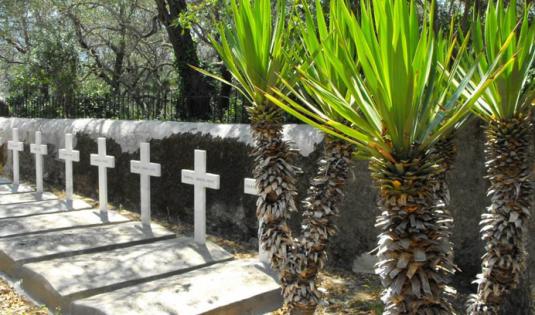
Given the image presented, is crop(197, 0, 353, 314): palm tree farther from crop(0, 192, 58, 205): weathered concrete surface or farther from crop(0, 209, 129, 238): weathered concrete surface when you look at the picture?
crop(0, 192, 58, 205): weathered concrete surface

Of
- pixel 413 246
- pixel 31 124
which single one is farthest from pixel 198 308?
pixel 31 124

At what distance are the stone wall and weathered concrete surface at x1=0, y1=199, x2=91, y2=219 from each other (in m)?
0.49

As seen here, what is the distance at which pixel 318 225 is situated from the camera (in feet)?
9.41

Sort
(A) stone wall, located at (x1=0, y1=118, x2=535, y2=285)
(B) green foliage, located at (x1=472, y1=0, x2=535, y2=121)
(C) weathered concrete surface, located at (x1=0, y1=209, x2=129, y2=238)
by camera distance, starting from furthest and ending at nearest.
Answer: (C) weathered concrete surface, located at (x1=0, y1=209, x2=129, y2=238), (A) stone wall, located at (x1=0, y1=118, x2=535, y2=285), (B) green foliage, located at (x1=472, y1=0, x2=535, y2=121)

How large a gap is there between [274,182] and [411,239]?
120 cm

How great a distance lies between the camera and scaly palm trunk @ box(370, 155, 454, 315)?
187cm

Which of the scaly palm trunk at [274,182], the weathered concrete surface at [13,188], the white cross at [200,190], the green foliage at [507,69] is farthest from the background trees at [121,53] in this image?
the weathered concrete surface at [13,188]

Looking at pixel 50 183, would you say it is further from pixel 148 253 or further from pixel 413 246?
pixel 413 246

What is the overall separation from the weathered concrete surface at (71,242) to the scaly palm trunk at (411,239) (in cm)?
371

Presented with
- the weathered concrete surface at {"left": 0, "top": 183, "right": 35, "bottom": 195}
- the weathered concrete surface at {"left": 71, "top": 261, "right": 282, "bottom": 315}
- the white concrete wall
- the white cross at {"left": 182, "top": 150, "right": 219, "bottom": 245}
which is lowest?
the weathered concrete surface at {"left": 71, "top": 261, "right": 282, "bottom": 315}

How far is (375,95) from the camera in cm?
182

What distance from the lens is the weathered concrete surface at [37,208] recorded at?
249 inches

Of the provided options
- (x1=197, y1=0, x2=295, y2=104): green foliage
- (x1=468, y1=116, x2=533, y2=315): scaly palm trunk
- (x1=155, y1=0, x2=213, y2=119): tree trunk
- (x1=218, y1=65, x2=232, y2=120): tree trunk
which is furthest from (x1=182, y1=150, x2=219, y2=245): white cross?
(x1=155, y1=0, x2=213, y2=119): tree trunk

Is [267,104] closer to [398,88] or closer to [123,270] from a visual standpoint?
[398,88]
